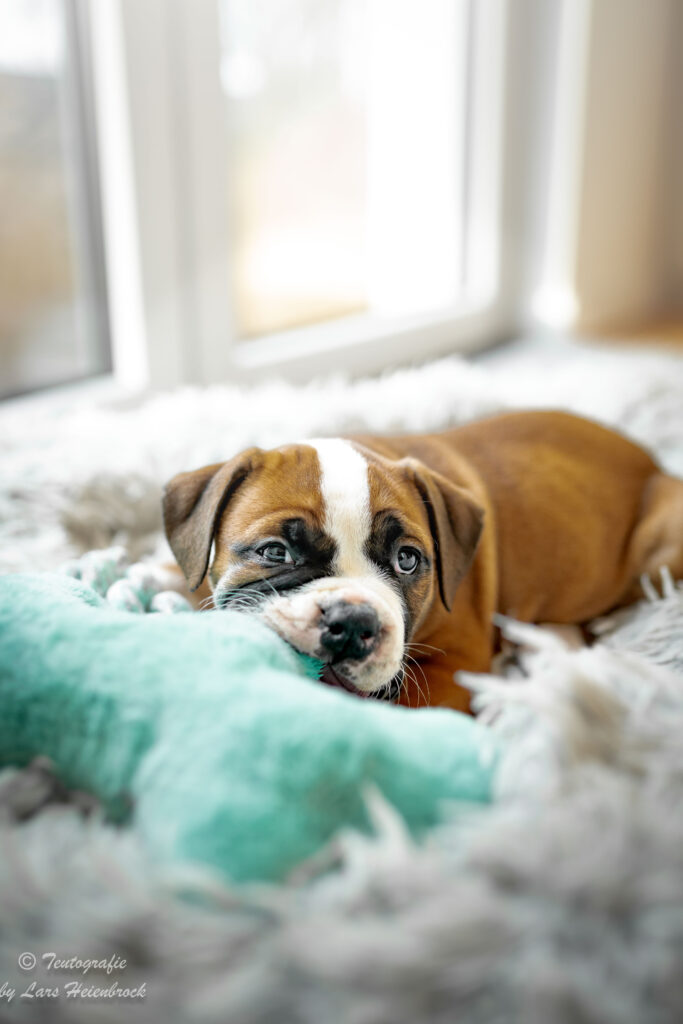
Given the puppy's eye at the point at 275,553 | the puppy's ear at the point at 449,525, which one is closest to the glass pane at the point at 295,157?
the puppy's ear at the point at 449,525

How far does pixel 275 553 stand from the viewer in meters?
1.13

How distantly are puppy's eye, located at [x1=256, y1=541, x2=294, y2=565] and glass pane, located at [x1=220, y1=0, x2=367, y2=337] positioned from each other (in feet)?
4.64

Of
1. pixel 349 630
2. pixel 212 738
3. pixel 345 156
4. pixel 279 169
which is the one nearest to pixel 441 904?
pixel 212 738

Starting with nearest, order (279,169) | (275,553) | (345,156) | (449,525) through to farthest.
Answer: (275,553), (449,525), (279,169), (345,156)

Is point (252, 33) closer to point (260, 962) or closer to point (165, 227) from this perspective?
point (165, 227)

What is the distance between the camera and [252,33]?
2.53m

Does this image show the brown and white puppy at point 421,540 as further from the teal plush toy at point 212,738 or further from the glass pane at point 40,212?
the glass pane at point 40,212

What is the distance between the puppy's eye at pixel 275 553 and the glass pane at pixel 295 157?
1.41m

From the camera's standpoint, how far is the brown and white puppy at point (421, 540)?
1.08 meters

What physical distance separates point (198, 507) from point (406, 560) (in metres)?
0.27

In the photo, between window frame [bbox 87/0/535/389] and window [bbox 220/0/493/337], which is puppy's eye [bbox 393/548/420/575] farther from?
window [bbox 220/0/493/337]

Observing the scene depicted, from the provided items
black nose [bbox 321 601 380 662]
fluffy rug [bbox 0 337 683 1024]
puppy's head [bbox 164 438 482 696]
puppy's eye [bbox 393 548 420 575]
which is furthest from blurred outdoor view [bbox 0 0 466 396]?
fluffy rug [bbox 0 337 683 1024]

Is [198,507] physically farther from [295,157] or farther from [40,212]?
[295,157]

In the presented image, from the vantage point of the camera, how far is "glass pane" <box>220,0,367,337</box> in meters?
2.55
